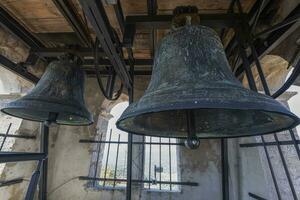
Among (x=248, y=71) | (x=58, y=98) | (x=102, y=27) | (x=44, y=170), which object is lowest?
(x=44, y=170)

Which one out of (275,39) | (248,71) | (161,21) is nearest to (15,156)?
(161,21)

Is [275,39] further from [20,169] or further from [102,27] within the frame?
[20,169]

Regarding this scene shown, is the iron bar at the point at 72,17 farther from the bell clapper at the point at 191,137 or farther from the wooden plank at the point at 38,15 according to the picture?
the bell clapper at the point at 191,137

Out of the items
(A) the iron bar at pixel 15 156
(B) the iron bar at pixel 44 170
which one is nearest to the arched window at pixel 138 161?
(B) the iron bar at pixel 44 170

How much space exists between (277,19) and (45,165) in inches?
82.2

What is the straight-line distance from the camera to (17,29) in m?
1.47

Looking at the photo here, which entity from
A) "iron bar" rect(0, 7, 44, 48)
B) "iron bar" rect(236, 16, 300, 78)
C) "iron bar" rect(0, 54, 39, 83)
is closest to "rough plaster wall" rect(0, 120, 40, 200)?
"iron bar" rect(0, 54, 39, 83)

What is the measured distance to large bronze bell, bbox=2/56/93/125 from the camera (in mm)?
862

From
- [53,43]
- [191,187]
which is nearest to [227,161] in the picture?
[191,187]

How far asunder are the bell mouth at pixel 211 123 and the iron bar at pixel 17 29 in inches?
51.5

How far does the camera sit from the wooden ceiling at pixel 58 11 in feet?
4.01

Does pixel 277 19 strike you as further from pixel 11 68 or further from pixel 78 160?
pixel 78 160

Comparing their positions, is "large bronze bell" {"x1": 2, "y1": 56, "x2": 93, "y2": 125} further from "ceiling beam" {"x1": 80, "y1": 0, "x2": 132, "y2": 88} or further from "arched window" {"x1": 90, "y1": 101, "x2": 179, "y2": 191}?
"arched window" {"x1": 90, "y1": 101, "x2": 179, "y2": 191}

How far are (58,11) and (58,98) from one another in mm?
745
